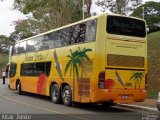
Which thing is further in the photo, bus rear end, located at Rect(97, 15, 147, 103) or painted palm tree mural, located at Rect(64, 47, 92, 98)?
painted palm tree mural, located at Rect(64, 47, 92, 98)

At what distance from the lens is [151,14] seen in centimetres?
7850

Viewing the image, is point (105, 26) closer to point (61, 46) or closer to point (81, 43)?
point (81, 43)

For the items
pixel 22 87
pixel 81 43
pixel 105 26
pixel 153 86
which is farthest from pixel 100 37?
pixel 22 87

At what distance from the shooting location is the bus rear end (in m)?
17.0

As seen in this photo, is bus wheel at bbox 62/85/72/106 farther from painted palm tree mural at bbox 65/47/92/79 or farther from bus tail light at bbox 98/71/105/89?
bus tail light at bbox 98/71/105/89

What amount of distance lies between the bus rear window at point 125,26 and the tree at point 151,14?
54.6 meters

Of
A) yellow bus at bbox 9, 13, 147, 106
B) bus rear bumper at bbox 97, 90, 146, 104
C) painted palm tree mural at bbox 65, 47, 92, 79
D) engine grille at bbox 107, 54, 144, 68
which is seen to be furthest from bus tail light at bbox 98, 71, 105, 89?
painted palm tree mural at bbox 65, 47, 92, 79

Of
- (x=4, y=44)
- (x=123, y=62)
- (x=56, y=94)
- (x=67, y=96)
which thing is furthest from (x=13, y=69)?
(x=4, y=44)

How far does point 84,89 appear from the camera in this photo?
58.1 ft

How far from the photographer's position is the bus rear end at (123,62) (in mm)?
16969

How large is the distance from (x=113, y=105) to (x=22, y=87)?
8.39 metres

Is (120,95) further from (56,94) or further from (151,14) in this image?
(151,14)

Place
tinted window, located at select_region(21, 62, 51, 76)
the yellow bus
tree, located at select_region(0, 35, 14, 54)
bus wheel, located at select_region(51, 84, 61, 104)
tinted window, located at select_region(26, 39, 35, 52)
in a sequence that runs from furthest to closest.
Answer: tree, located at select_region(0, 35, 14, 54) → tinted window, located at select_region(26, 39, 35, 52) → tinted window, located at select_region(21, 62, 51, 76) → bus wheel, located at select_region(51, 84, 61, 104) → the yellow bus

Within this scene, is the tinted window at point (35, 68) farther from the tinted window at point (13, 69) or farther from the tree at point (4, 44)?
the tree at point (4, 44)
